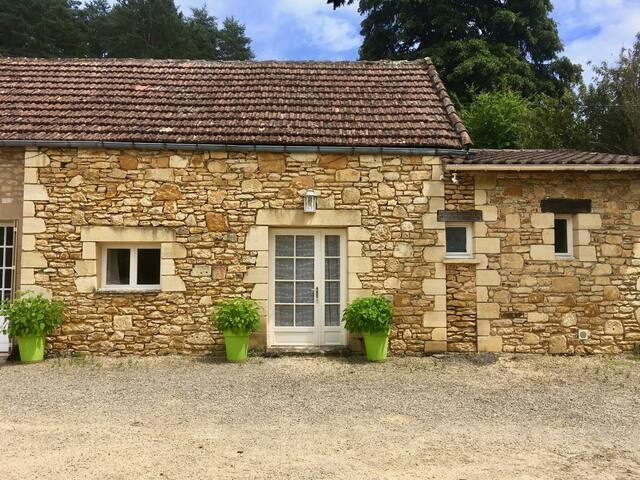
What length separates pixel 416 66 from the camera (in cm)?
930

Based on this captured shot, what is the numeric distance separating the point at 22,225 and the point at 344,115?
5.29 metres

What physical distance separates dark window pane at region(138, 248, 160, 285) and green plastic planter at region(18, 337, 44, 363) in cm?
161

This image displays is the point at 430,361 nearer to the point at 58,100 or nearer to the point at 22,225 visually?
the point at 22,225

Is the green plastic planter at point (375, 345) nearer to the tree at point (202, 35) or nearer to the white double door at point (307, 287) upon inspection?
the white double door at point (307, 287)

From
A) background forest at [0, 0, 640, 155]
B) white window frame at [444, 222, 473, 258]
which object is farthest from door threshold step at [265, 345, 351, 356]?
background forest at [0, 0, 640, 155]

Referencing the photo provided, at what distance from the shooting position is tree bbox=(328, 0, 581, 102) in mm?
17562

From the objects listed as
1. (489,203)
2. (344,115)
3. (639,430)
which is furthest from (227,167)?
(639,430)

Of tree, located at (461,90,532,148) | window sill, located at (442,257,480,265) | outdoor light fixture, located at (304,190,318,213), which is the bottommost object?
window sill, located at (442,257,480,265)

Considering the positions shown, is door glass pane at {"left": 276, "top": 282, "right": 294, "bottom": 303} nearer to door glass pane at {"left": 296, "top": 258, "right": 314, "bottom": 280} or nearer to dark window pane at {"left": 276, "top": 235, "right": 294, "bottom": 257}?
door glass pane at {"left": 296, "top": 258, "right": 314, "bottom": 280}

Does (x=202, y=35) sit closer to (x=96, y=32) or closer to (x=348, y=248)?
(x=96, y=32)

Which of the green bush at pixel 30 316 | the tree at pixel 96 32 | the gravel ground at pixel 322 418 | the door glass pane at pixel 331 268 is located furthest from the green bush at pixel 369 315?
the tree at pixel 96 32

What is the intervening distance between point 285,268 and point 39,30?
21126mm

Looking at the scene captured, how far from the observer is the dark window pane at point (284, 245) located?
24.8 feet

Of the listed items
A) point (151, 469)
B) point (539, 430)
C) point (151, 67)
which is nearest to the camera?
point (151, 469)
